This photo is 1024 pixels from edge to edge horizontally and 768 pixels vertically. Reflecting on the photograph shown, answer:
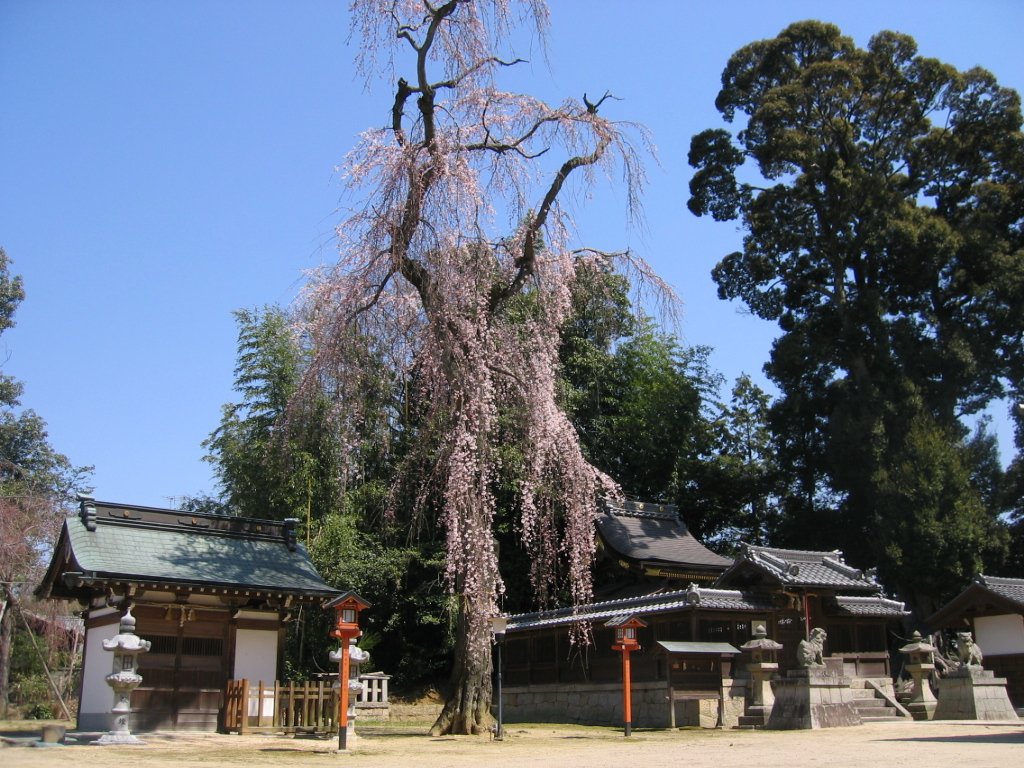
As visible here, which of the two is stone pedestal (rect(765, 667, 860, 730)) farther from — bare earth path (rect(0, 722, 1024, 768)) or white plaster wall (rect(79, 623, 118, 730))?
white plaster wall (rect(79, 623, 118, 730))

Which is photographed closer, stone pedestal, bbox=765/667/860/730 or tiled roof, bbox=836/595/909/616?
stone pedestal, bbox=765/667/860/730

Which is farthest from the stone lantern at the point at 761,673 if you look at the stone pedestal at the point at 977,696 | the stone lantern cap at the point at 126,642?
the stone lantern cap at the point at 126,642

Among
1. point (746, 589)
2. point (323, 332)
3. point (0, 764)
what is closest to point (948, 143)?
point (746, 589)

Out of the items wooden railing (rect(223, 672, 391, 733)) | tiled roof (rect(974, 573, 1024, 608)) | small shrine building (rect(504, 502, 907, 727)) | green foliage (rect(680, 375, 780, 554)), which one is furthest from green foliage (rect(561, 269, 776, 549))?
wooden railing (rect(223, 672, 391, 733))

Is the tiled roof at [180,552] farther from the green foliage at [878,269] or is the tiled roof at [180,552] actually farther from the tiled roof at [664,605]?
the green foliage at [878,269]

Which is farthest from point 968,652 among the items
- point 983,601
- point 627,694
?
point 627,694

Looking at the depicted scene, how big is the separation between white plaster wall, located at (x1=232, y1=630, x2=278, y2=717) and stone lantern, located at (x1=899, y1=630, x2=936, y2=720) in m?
12.7

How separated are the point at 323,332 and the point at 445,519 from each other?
11.3ft

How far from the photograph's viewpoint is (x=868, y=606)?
68.8ft

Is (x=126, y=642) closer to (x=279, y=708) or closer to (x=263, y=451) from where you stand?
(x=279, y=708)

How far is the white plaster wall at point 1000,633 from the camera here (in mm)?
20547

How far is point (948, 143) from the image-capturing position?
28609 millimetres

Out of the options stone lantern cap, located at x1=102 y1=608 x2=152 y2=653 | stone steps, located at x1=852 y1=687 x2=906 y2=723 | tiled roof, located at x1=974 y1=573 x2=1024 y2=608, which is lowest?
stone steps, located at x1=852 y1=687 x2=906 y2=723

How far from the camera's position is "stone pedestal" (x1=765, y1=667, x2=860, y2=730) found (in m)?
14.8
